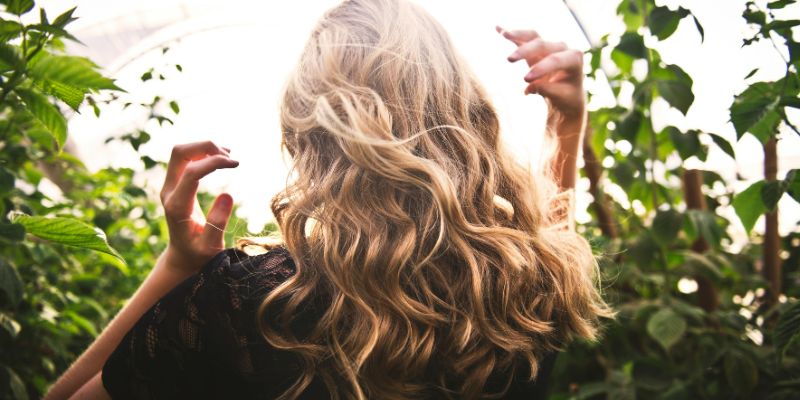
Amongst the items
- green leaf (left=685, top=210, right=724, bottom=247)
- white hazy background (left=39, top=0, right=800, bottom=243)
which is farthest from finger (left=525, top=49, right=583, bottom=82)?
green leaf (left=685, top=210, right=724, bottom=247)

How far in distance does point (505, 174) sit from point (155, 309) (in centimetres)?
79

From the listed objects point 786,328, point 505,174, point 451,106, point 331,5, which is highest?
point 331,5

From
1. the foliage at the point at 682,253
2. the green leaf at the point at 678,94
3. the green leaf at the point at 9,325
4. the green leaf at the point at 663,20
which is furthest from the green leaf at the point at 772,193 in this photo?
the green leaf at the point at 9,325

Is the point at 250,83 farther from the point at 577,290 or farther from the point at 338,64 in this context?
the point at 577,290

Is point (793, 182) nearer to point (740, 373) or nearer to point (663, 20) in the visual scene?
point (663, 20)

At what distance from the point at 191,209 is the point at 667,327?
119cm

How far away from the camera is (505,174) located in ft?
4.07

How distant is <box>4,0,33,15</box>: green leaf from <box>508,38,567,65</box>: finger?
92 cm

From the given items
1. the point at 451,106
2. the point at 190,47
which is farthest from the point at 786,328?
the point at 190,47

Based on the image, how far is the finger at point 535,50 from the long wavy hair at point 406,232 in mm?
126

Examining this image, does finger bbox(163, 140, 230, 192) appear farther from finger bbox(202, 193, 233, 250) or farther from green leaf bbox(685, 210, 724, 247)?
green leaf bbox(685, 210, 724, 247)

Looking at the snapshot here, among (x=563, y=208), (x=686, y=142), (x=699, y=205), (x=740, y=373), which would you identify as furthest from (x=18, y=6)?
(x=699, y=205)

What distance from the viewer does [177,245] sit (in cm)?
109

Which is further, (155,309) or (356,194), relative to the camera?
(356,194)
